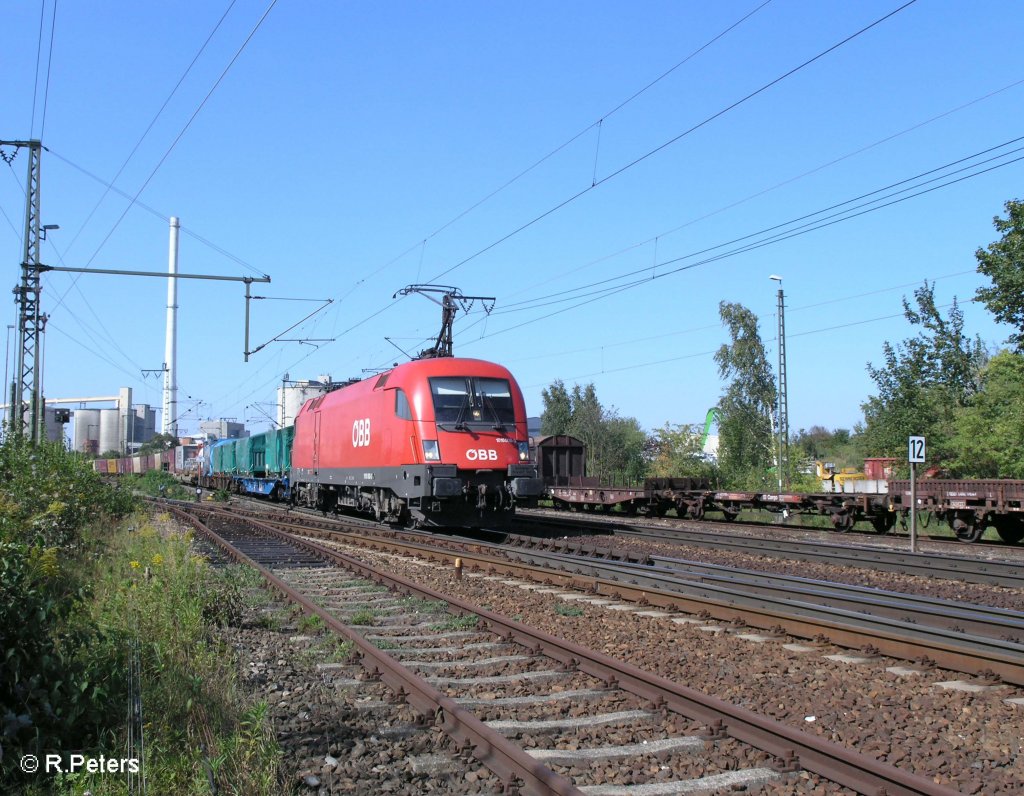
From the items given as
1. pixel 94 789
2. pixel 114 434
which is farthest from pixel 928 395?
pixel 114 434

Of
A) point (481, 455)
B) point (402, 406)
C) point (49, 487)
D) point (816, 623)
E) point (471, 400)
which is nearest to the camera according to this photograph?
point (816, 623)

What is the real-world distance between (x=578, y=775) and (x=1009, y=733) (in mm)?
2716

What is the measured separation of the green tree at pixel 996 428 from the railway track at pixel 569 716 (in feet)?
78.3

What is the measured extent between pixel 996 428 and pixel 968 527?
8924mm

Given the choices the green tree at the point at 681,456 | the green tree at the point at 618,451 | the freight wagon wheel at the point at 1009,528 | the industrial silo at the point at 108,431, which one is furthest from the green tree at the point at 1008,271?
the industrial silo at the point at 108,431

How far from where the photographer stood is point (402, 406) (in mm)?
17391

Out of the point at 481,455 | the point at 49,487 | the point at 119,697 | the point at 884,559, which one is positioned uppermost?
the point at 481,455

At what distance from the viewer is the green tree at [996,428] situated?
26.4m

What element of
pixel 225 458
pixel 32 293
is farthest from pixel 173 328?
pixel 32 293

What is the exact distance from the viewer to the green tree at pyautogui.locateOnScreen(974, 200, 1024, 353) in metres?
26.3

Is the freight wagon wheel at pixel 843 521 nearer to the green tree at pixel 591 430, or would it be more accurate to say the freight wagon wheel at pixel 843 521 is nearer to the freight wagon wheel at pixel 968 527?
the freight wagon wheel at pixel 968 527

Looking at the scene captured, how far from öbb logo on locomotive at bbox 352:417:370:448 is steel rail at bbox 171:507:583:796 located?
1201 centimetres

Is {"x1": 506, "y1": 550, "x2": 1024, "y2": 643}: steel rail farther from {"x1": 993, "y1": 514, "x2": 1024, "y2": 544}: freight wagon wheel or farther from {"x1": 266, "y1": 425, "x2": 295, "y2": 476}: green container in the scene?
{"x1": 266, "y1": 425, "x2": 295, "y2": 476}: green container

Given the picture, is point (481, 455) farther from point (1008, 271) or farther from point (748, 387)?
point (748, 387)
